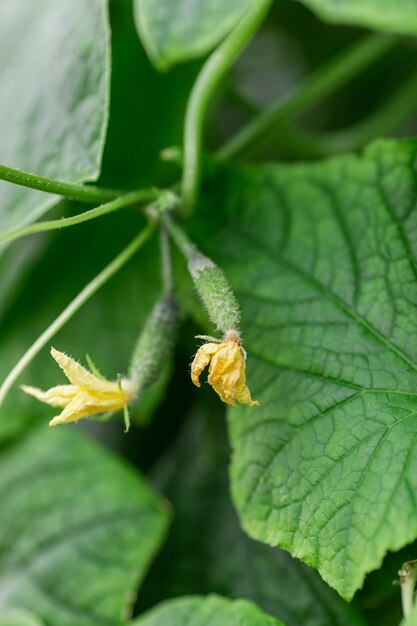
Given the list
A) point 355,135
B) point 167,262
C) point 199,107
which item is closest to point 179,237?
point 167,262

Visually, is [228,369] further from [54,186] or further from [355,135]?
[355,135]

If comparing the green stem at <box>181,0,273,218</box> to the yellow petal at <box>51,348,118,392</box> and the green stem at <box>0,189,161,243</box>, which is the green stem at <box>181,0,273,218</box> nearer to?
the green stem at <box>0,189,161,243</box>

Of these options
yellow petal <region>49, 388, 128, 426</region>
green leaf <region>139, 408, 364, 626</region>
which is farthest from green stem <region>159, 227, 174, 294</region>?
green leaf <region>139, 408, 364, 626</region>

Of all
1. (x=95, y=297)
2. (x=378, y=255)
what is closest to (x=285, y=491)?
(x=378, y=255)

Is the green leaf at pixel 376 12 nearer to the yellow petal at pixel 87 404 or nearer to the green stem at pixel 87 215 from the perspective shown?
the green stem at pixel 87 215

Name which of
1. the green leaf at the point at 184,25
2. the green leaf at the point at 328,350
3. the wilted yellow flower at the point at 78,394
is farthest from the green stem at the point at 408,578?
the green leaf at the point at 184,25

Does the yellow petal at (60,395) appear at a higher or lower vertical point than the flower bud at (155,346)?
higher
